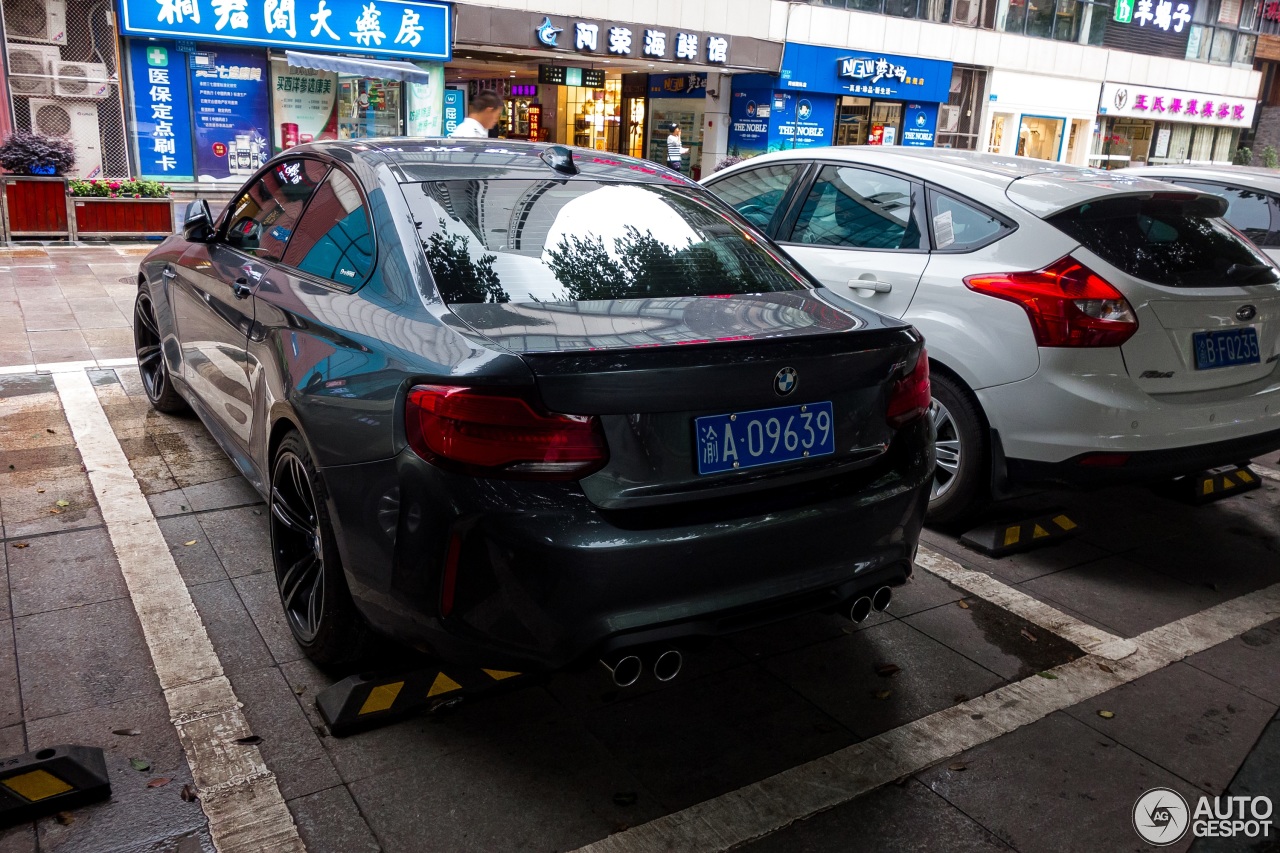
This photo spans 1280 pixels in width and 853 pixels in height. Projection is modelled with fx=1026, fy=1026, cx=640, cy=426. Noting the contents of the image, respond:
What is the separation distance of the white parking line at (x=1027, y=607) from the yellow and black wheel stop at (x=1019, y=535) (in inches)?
7.7

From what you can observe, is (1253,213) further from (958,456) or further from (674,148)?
(674,148)

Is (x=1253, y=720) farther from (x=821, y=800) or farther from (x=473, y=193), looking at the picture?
(x=473, y=193)

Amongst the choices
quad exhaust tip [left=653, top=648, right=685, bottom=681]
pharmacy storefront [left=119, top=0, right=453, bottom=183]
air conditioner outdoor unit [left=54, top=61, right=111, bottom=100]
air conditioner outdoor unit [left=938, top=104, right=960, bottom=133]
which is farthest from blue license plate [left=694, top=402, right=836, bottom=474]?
air conditioner outdoor unit [left=938, top=104, right=960, bottom=133]

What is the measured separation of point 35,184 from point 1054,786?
1383cm

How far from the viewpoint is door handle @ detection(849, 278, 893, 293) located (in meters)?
4.66

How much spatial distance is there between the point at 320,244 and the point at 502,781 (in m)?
1.79

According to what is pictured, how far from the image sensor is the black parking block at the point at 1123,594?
12.8 feet

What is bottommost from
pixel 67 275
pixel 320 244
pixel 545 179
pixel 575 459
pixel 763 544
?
pixel 67 275

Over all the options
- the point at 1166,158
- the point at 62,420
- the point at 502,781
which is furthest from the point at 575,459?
the point at 1166,158

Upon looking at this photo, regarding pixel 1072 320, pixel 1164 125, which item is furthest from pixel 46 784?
pixel 1164 125

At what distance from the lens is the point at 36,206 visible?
1288 centimetres

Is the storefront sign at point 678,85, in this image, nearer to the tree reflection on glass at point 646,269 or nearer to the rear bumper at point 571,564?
the tree reflection on glass at point 646,269

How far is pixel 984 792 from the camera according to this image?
2744 mm

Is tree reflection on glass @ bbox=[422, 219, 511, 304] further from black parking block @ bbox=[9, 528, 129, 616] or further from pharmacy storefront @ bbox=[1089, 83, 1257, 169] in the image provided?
pharmacy storefront @ bbox=[1089, 83, 1257, 169]
